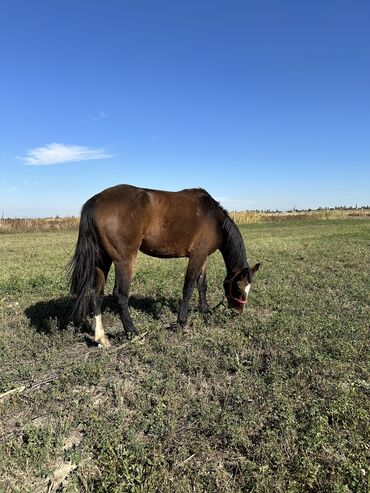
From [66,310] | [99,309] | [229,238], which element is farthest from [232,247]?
[66,310]

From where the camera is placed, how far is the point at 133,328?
5.94 metres

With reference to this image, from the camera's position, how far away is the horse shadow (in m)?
6.59

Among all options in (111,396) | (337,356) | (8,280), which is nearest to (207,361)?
(111,396)

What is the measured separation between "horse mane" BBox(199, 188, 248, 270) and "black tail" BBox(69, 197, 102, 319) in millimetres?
2062

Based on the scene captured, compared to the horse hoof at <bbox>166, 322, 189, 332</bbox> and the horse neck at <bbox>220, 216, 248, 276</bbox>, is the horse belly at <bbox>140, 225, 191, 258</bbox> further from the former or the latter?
the horse hoof at <bbox>166, 322, 189, 332</bbox>

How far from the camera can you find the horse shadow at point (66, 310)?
6.59 metres

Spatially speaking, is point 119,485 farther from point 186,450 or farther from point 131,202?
point 131,202

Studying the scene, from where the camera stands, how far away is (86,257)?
5.81 meters

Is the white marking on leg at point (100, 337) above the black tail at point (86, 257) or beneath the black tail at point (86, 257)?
beneath

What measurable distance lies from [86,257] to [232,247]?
2619mm

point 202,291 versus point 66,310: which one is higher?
point 202,291

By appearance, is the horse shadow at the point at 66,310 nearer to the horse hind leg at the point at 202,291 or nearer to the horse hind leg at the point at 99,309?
the horse hind leg at the point at 202,291

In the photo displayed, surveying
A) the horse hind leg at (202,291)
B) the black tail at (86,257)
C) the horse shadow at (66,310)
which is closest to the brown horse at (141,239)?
the black tail at (86,257)

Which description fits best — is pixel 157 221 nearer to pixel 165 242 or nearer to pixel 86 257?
pixel 165 242
